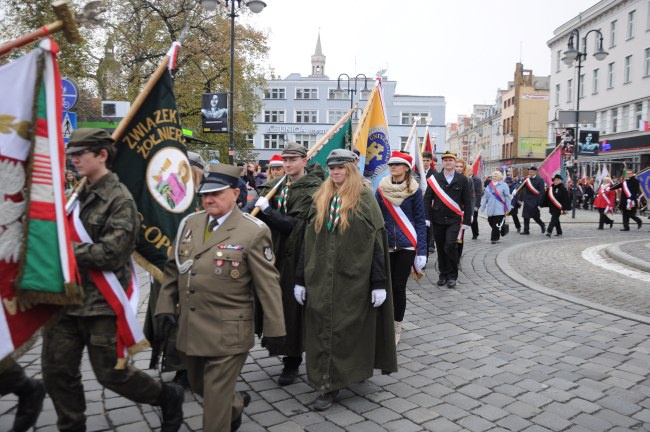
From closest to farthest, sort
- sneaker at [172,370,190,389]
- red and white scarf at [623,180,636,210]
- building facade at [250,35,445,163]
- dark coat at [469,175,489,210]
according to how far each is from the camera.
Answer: sneaker at [172,370,190,389] < dark coat at [469,175,489,210] < red and white scarf at [623,180,636,210] < building facade at [250,35,445,163]

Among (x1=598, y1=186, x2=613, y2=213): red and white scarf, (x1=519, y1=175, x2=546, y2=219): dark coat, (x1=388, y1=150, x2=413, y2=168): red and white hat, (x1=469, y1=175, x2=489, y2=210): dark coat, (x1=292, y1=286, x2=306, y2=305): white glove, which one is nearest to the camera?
(x1=292, y1=286, x2=306, y2=305): white glove

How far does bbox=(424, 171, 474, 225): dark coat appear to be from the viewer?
326 inches

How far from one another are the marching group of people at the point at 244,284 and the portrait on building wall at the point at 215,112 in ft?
38.9

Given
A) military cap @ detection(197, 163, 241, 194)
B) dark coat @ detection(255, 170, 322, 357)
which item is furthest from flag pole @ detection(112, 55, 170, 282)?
dark coat @ detection(255, 170, 322, 357)

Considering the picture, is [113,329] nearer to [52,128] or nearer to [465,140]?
[52,128]

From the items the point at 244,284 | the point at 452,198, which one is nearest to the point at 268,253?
the point at 244,284

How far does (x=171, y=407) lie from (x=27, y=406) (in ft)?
3.08

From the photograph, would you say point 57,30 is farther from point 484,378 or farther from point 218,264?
point 484,378

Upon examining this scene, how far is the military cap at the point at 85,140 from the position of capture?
3.06 metres

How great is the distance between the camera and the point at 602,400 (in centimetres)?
416

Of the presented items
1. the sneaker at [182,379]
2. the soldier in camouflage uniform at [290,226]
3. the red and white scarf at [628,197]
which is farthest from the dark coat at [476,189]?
the sneaker at [182,379]

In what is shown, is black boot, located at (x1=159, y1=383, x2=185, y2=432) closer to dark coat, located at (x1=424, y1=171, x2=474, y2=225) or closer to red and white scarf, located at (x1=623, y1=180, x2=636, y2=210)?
dark coat, located at (x1=424, y1=171, x2=474, y2=225)

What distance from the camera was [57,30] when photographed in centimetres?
266

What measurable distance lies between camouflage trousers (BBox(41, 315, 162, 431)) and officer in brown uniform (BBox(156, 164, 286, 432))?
325 millimetres
